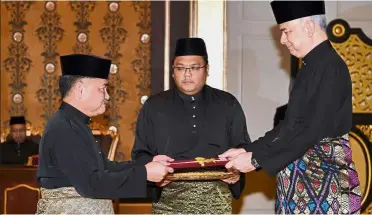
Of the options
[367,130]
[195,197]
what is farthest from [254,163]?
[367,130]

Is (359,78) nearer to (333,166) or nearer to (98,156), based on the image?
(333,166)

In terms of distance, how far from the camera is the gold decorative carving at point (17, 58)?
8.67 m

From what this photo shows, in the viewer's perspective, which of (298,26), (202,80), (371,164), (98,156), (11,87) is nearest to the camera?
(98,156)

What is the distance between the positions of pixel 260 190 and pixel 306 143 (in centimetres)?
255

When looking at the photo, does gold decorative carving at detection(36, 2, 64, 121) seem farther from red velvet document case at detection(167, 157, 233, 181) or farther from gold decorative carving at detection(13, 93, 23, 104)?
red velvet document case at detection(167, 157, 233, 181)

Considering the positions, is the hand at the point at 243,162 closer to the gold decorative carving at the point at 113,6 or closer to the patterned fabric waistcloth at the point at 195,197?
the patterned fabric waistcloth at the point at 195,197

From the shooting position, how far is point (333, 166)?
11.5 ft

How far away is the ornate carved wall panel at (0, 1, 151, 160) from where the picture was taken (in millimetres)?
8672

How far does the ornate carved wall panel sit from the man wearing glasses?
4064 mm

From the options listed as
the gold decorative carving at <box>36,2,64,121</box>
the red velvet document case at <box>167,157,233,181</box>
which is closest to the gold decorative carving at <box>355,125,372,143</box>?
the red velvet document case at <box>167,157,233,181</box>

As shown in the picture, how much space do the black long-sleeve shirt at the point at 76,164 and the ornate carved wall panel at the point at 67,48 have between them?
5.30m

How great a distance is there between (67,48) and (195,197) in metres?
4.66

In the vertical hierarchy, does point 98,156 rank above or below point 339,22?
below

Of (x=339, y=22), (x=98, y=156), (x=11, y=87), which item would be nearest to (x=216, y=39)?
(x=339, y=22)
